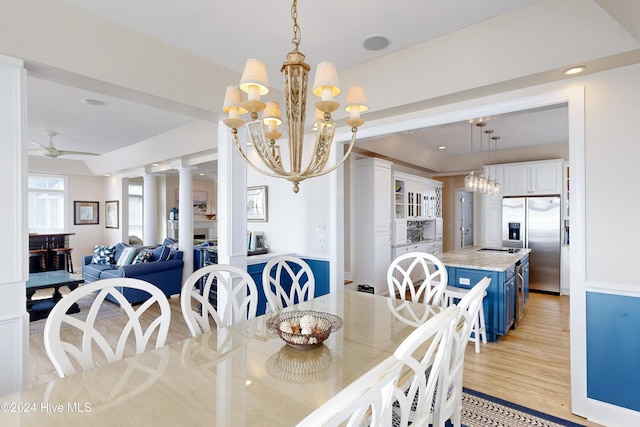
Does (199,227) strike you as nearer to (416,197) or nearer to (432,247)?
(416,197)

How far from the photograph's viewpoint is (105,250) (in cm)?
598

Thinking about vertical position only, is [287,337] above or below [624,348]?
above

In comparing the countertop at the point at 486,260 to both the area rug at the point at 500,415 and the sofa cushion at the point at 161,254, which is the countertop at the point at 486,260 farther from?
the sofa cushion at the point at 161,254

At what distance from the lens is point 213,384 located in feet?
3.89

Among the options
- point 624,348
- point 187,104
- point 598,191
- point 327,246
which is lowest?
point 624,348

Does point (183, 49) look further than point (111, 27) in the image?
Yes

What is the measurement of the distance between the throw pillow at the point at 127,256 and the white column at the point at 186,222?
2.58ft

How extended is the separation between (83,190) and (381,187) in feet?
25.2

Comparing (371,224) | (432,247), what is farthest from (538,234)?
(371,224)

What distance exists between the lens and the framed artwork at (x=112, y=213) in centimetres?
812

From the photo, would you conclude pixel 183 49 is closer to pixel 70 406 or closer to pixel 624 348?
pixel 70 406

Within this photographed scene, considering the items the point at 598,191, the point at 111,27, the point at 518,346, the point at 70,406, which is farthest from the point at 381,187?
the point at 70,406

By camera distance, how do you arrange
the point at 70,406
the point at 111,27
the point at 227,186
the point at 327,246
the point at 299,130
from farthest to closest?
the point at 327,246, the point at 227,186, the point at 111,27, the point at 299,130, the point at 70,406

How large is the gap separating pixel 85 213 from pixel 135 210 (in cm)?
119
